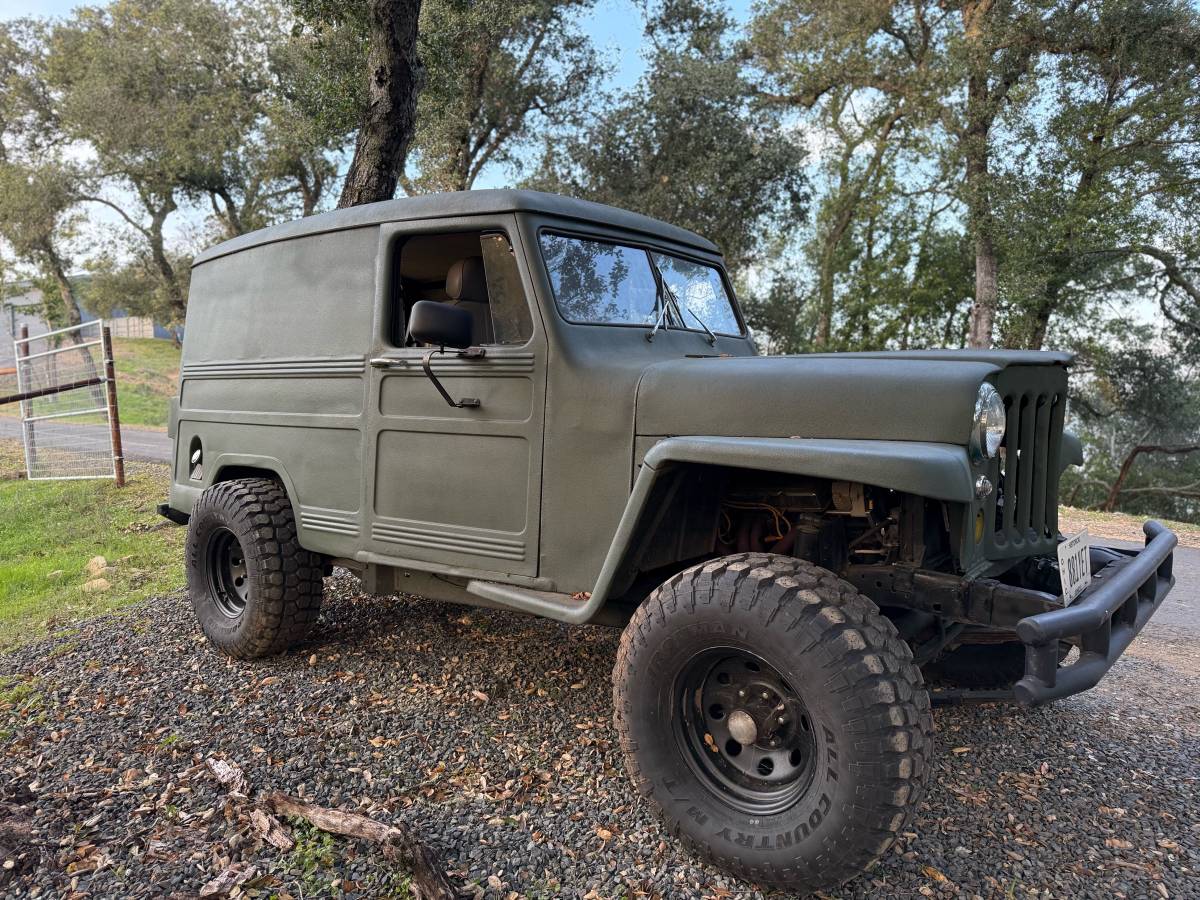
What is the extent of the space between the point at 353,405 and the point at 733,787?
2291mm

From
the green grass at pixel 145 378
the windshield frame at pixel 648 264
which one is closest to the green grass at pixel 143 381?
the green grass at pixel 145 378

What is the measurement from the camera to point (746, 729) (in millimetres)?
2441

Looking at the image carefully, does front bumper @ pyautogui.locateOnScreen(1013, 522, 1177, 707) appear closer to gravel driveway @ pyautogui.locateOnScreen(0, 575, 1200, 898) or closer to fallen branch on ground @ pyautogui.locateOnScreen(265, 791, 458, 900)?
gravel driveway @ pyautogui.locateOnScreen(0, 575, 1200, 898)

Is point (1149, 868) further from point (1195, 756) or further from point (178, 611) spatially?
point (178, 611)

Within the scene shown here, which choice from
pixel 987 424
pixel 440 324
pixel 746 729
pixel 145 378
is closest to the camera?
pixel 987 424

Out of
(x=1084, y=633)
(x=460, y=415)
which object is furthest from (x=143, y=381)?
(x=1084, y=633)

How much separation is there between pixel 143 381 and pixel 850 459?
25.6 m

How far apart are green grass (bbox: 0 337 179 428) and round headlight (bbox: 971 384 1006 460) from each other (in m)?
13.7

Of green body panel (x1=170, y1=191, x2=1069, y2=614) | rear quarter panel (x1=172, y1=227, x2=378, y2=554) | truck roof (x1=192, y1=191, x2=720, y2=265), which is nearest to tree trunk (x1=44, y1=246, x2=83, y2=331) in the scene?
rear quarter panel (x1=172, y1=227, x2=378, y2=554)

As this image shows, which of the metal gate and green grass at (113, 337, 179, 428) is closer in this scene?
the metal gate

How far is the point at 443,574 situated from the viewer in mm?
3393

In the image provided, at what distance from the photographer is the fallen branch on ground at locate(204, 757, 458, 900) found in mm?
2281

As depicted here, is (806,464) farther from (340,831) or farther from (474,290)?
(340,831)

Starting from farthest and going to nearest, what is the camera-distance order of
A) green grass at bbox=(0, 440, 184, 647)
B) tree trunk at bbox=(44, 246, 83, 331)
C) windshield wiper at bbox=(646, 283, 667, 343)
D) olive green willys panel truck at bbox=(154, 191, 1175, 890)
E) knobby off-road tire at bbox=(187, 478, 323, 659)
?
tree trunk at bbox=(44, 246, 83, 331) → green grass at bbox=(0, 440, 184, 647) → knobby off-road tire at bbox=(187, 478, 323, 659) → windshield wiper at bbox=(646, 283, 667, 343) → olive green willys panel truck at bbox=(154, 191, 1175, 890)
